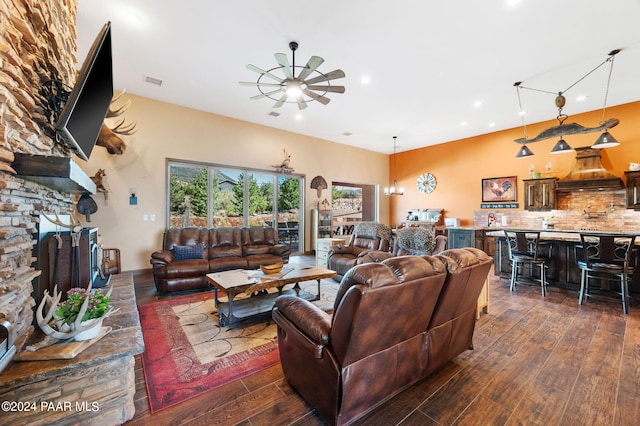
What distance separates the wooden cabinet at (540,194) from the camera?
6.55 meters

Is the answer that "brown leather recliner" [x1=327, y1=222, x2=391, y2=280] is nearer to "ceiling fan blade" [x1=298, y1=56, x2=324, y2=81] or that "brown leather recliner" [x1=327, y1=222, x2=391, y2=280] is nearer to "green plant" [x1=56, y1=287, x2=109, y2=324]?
"ceiling fan blade" [x1=298, y1=56, x2=324, y2=81]

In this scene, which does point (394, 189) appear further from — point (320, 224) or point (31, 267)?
point (31, 267)

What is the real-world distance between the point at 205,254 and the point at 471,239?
6.40 m

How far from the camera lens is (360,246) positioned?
16.8 ft

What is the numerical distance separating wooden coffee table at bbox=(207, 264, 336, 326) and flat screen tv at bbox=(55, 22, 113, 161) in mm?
1820

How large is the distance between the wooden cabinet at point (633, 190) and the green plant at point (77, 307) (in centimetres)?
893

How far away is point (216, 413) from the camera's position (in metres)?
1.71

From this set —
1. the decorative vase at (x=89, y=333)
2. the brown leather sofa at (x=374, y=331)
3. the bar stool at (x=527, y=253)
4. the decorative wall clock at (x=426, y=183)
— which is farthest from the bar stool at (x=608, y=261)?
the decorative vase at (x=89, y=333)

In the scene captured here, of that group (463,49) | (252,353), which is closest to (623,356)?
(252,353)

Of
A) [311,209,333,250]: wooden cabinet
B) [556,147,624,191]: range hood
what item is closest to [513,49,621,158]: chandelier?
[556,147,624,191]: range hood

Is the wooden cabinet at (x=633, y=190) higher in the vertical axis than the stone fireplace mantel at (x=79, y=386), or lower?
higher

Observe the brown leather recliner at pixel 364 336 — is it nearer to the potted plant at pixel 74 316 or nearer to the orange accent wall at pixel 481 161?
the potted plant at pixel 74 316

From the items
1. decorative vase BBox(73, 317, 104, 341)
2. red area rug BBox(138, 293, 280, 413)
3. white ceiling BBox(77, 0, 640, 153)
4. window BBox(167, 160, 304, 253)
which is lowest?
red area rug BBox(138, 293, 280, 413)

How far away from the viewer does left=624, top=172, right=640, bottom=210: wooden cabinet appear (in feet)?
17.8
